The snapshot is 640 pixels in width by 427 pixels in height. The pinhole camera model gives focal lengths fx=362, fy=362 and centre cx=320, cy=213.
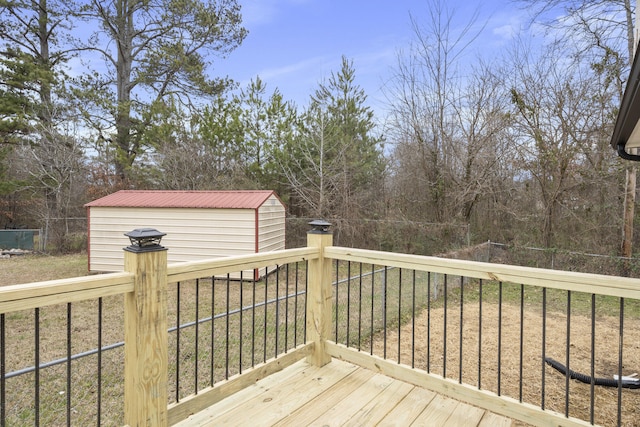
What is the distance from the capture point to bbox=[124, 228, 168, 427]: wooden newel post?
59.4 inches

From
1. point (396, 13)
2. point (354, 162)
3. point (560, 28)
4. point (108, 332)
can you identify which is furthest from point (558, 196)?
point (108, 332)

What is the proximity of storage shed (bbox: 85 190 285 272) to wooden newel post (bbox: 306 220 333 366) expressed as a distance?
4930mm

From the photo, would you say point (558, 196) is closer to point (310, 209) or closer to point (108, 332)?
point (310, 209)

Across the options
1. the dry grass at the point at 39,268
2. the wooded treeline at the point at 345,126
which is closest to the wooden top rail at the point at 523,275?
the wooded treeline at the point at 345,126

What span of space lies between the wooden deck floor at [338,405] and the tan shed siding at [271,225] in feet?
17.6

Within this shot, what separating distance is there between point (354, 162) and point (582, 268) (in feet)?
19.2

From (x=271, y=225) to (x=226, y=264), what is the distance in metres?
6.35

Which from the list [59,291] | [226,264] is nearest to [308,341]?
Answer: [226,264]

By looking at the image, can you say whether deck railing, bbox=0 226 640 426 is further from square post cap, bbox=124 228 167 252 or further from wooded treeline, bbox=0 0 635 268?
wooded treeline, bbox=0 0 635 268

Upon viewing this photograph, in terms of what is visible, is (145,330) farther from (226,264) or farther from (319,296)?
(319,296)

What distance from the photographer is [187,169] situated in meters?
11.5

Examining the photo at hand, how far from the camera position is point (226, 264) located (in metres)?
1.87

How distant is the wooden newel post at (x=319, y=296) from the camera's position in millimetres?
2430

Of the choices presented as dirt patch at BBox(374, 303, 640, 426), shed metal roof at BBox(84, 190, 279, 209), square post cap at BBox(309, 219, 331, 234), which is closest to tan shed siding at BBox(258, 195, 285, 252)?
shed metal roof at BBox(84, 190, 279, 209)
